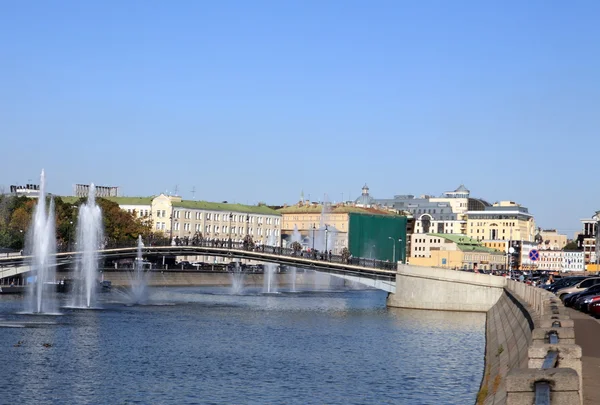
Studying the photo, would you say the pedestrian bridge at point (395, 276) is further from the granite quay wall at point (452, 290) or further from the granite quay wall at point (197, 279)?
the granite quay wall at point (197, 279)

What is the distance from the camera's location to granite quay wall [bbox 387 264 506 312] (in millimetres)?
69688

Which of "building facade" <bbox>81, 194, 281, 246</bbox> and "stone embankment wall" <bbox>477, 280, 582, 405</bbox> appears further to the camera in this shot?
"building facade" <bbox>81, 194, 281, 246</bbox>

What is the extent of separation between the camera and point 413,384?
3447 cm

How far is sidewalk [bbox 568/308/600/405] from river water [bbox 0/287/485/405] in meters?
3.52

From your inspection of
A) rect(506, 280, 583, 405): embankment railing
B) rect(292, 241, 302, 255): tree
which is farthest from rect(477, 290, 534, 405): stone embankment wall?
rect(292, 241, 302, 255): tree

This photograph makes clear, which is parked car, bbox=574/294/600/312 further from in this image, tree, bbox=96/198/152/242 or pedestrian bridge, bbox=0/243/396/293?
tree, bbox=96/198/152/242

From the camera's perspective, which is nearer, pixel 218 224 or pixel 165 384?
pixel 165 384

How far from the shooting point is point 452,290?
231ft

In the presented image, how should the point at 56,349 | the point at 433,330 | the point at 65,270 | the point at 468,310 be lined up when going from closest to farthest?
the point at 56,349
the point at 433,330
the point at 468,310
the point at 65,270

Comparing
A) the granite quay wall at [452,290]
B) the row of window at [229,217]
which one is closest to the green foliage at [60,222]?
the granite quay wall at [452,290]

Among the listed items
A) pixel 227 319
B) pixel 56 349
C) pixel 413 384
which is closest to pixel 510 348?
pixel 413 384

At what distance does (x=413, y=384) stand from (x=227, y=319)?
27545 millimetres

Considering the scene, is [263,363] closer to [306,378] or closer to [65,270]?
[306,378]

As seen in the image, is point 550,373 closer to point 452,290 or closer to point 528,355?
point 528,355
